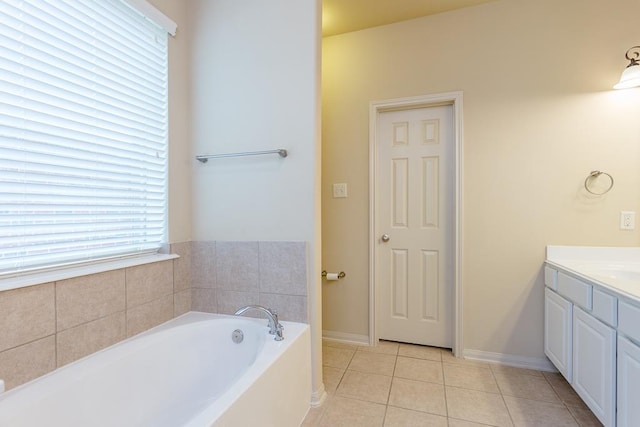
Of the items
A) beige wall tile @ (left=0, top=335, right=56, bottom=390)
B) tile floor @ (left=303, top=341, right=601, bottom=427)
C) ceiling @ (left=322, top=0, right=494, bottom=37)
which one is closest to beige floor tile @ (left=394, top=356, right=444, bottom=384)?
tile floor @ (left=303, top=341, right=601, bottom=427)

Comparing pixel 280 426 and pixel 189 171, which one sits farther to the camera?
pixel 189 171

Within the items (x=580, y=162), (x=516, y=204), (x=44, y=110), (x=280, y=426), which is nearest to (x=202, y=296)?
(x=280, y=426)

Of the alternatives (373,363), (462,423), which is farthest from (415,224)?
(462,423)

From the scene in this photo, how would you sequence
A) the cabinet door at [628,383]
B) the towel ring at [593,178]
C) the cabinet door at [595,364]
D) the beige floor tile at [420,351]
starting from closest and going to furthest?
1. the cabinet door at [628,383]
2. the cabinet door at [595,364]
3. the towel ring at [593,178]
4. the beige floor tile at [420,351]

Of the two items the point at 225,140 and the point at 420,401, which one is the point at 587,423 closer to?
the point at 420,401

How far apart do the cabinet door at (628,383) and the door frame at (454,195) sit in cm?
99

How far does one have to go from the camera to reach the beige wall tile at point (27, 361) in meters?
1.07

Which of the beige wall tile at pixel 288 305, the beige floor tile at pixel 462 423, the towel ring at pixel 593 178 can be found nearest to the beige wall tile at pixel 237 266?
the beige wall tile at pixel 288 305

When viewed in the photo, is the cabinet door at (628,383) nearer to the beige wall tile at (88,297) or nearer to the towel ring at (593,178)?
the towel ring at (593,178)

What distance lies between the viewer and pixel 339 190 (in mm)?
2578

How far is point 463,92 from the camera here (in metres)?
2.24

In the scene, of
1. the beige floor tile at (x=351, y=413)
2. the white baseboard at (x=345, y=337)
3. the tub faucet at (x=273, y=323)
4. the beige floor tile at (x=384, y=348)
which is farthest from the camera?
the white baseboard at (x=345, y=337)

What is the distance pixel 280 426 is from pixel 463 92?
95.9 inches

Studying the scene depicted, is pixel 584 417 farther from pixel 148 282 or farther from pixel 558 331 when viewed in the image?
pixel 148 282
